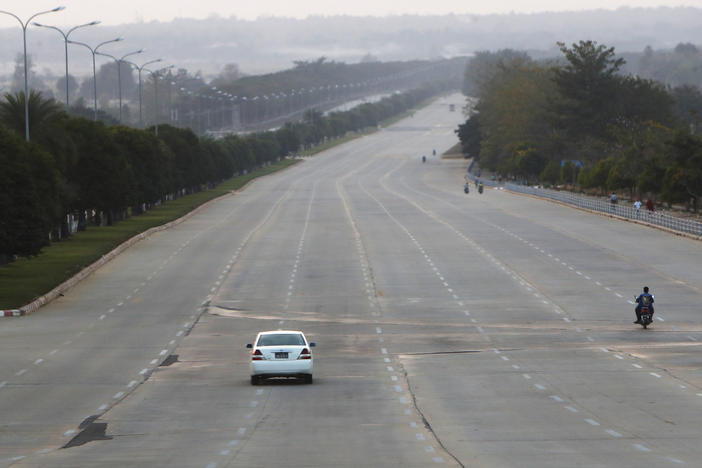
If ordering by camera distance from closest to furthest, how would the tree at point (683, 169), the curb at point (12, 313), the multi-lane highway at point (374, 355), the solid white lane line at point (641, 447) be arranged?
the solid white lane line at point (641, 447) → the multi-lane highway at point (374, 355) → the curb at point (12, 313) → the tree at point (683, 169)

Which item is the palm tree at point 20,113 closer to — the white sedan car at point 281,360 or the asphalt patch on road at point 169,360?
the asphalt patch on road at point 169,360

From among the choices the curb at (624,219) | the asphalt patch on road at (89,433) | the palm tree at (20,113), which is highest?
the palm tree at (20,113)

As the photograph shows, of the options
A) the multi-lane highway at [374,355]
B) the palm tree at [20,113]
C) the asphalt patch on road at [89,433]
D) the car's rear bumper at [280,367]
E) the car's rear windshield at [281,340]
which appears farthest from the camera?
the palm tree at [20,113]

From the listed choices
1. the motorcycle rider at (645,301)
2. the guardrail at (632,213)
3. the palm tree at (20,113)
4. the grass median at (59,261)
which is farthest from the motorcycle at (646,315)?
the palm tree at (20,113)

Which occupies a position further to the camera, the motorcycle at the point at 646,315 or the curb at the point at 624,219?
the curb at the point at 624,219

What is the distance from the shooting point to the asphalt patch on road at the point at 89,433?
21578mm

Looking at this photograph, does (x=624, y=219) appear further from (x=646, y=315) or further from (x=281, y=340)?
(x=281, y=340)

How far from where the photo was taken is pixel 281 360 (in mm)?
29328

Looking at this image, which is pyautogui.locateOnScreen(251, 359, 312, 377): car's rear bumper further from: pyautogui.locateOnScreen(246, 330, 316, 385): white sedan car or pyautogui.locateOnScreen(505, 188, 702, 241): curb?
pyautogui.locateOnScreen(505, 188, 702, 241): curb

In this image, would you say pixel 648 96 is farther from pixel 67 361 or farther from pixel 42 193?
pixel 67 361

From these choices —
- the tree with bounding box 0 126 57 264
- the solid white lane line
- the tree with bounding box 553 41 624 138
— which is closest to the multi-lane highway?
the solid white lane line

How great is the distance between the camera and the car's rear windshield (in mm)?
29531

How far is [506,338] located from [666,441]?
1785 cm

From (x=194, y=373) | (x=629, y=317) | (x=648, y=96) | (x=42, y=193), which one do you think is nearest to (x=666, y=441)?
(x=194, y=373)
